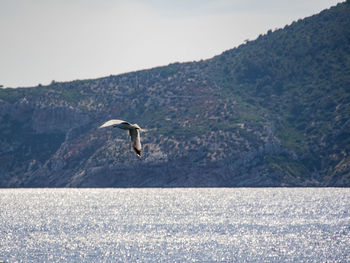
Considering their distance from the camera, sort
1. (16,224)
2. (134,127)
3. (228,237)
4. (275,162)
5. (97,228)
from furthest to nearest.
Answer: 1. (275,162)
2. (16,224)
3. (97,228)
4. (228,237)
5. (134,127)

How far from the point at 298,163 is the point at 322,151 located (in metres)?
9.40

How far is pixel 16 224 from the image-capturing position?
433ft

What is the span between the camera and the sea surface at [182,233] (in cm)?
8181

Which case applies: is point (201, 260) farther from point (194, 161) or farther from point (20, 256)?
point (194, 161)

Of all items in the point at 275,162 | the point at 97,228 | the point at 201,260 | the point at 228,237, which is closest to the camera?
the point at 201,260

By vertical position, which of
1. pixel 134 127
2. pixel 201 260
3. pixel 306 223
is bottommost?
pixel 306 223

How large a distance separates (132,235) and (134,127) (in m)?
74.2

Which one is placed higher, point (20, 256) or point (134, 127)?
point (134, 127)

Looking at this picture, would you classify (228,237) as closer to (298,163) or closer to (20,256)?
(20,256)

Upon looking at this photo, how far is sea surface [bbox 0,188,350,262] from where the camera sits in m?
81.8

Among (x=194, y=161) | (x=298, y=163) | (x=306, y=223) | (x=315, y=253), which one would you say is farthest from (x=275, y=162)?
(x=315, y=253)

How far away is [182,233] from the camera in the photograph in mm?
106875

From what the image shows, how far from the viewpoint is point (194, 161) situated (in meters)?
195

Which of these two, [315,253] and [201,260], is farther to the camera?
[315,253]
